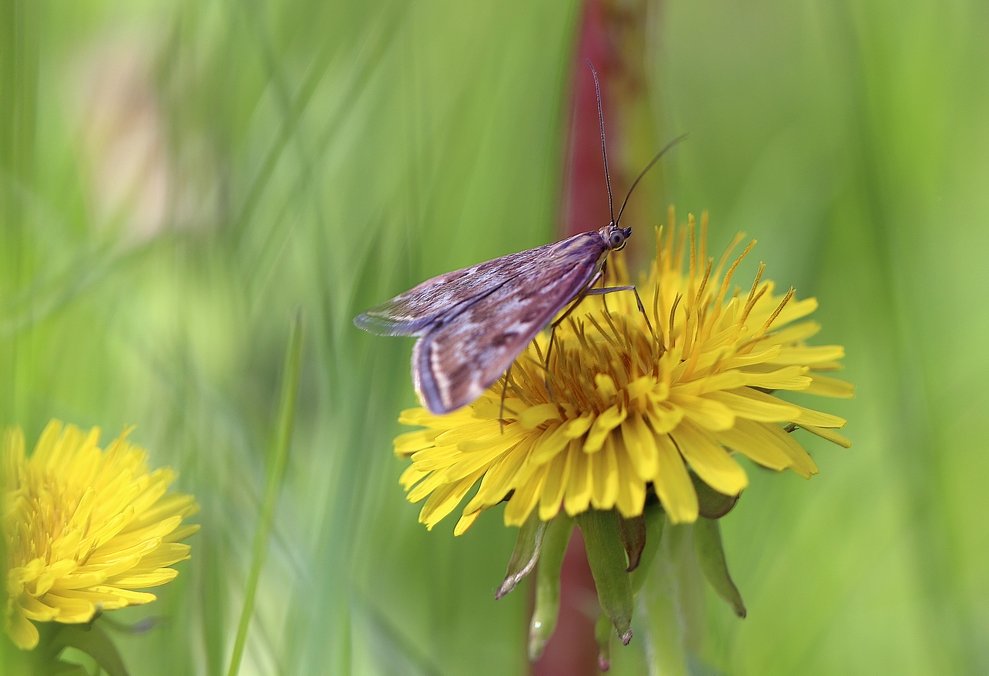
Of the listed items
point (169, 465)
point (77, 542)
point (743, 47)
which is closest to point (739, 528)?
point (169, 465)

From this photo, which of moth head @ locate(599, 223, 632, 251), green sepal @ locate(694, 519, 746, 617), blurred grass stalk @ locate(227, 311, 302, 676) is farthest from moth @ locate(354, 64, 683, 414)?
green sepal @ locate(694, 519, 746, 617)

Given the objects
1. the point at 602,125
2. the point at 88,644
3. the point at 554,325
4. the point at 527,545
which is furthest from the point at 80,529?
the point at 602,125

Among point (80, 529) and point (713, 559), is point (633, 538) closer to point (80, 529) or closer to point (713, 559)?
point (713, 559)

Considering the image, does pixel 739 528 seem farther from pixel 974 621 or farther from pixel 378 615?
pixel 378 615

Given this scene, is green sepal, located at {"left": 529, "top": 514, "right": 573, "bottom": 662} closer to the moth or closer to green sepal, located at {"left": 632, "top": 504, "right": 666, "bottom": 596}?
green sepal, located at {"left": 632, "top": 504, "right": 666, "bottom": 596}

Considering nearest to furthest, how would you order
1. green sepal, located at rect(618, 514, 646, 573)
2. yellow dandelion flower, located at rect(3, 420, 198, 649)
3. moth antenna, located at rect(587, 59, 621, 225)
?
yellow dandelion flower, located at rect(3, 420, 198, 649), green sepal, located at rect(618, 514, 646, 573), moth antenna, located at rect(587, 59, 621, 225)

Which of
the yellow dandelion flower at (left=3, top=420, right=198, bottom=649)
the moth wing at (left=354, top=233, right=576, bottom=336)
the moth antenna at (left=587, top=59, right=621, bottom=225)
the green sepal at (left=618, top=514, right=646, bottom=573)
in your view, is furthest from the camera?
the moth antenna at (left=587, top=59, right=621, bottom=225)
